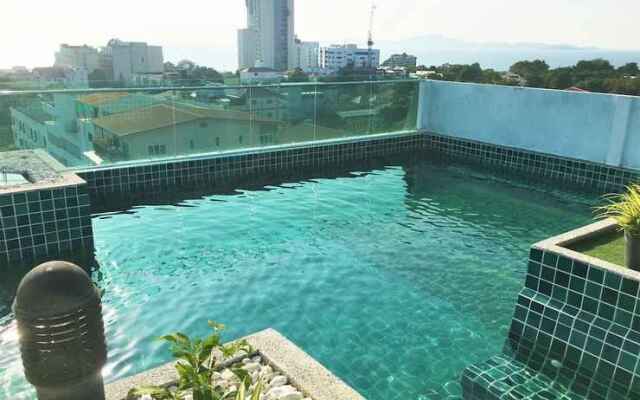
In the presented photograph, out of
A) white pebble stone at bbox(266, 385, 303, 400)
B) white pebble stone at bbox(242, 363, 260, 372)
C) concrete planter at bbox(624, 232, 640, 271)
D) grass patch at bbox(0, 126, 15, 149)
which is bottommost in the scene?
white pebble stone at bbox(242, 363, 260, 372)

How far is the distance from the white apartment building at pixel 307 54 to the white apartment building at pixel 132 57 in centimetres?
7628

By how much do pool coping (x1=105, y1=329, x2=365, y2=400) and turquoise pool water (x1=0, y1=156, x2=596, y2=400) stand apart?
2.18 feet

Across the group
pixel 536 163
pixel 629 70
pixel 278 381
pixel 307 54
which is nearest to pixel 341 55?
pixel 307 54

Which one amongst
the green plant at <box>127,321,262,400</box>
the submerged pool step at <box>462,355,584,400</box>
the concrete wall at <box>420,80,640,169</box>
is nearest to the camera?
the green plant at <box>127,321,262,400</box>

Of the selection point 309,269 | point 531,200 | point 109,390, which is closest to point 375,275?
point 309,269

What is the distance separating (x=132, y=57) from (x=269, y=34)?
274 ft

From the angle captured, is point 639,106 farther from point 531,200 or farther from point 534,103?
point 531,200

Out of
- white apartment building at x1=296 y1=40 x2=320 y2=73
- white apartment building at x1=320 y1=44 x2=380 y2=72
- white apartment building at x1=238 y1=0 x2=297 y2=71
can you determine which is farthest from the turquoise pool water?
white apartment building at x1=296 y1=40 x2=320 y2=73

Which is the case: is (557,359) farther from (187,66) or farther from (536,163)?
(187,66)

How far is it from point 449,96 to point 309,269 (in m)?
6.49

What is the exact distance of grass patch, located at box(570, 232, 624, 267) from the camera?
11.6 feet

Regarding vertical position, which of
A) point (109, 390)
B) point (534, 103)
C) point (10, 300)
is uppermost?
point (534, 103)

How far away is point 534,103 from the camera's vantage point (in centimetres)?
871

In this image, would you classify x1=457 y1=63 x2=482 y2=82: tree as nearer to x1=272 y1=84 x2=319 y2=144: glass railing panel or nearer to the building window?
x1=272 y1=84 x2=319 y2=144: glass railing panel
